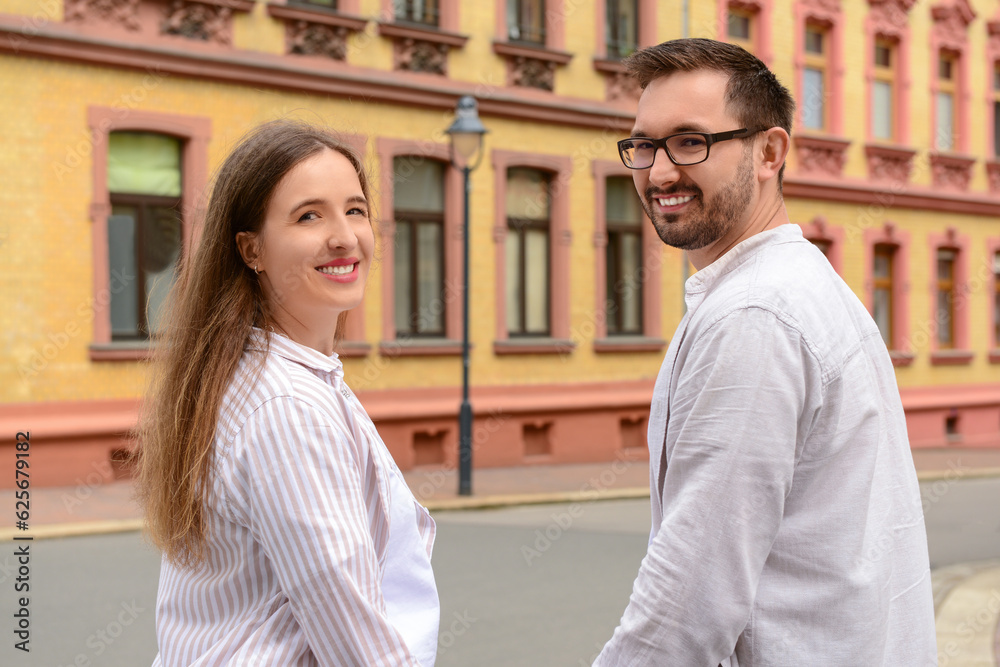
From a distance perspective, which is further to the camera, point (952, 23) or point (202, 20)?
point (952, 23)

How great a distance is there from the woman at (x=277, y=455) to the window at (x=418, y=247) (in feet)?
42.1

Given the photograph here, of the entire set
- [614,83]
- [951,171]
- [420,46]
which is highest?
[420,46]

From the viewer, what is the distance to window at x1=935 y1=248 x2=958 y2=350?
70.7 feet

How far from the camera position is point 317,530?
5.27 feet

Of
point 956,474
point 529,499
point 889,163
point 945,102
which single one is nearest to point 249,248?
point 529,499

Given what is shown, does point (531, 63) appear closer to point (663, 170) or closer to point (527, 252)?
point (527, 252)

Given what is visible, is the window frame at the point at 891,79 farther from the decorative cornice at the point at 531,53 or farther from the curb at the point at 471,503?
the curb at the point at 471,503

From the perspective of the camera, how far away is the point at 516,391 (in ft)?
50.9

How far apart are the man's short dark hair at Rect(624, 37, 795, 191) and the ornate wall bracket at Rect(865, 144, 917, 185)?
19.6 m

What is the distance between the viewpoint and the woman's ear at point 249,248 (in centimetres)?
191

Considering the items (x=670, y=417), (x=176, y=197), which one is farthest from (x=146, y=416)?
(x=176, y=197)

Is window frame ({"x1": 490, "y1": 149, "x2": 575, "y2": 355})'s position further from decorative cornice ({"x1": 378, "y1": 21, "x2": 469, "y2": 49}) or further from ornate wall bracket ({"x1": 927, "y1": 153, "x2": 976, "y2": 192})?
ornate wall bracket ({"x1": 927, "y1": 153, "x2": 976, "y2": 192})

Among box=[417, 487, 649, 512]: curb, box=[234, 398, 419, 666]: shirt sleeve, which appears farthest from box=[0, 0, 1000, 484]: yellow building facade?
box=[234, 398, 419, 666]: shirt sleeve

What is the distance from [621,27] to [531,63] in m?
2.17
